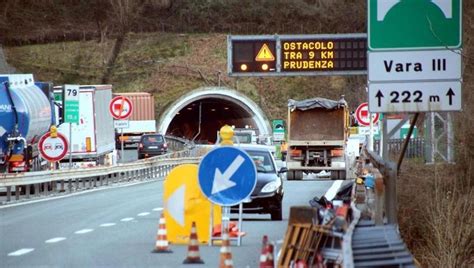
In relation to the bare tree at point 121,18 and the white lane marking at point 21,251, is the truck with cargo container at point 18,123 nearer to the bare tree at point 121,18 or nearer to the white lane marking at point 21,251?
the white lane marking at point 21,251

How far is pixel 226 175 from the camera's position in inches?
647

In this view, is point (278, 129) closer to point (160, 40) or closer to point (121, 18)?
point (160, 40)

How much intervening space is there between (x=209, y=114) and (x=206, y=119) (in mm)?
2364

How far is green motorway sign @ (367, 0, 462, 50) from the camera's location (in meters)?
15.3

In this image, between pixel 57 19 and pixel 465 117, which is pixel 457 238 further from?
pixel 57 19

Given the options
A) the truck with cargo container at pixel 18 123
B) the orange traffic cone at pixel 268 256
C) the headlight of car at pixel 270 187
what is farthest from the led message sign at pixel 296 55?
the orange traffic cone at pixel 268 256

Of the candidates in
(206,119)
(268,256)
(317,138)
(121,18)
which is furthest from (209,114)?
(268,256)

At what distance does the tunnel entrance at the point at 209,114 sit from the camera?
84.4 metres

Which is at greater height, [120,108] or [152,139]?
[120,108]

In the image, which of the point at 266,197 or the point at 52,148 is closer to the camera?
the point at 266,197

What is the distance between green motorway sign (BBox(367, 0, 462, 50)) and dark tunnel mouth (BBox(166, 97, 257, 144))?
7390 cm

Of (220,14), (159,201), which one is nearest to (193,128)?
(220,14)

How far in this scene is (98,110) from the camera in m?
51.6

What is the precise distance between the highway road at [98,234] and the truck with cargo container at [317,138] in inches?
577
